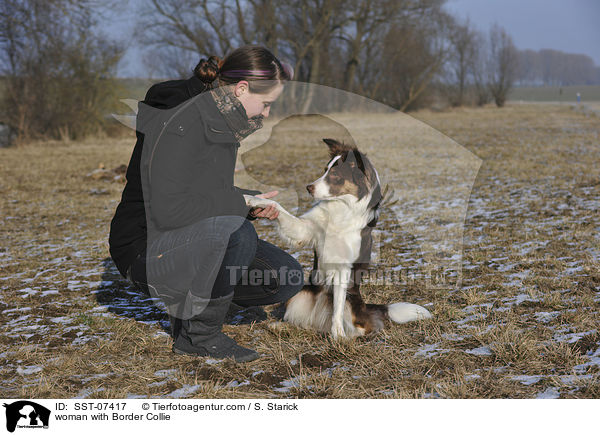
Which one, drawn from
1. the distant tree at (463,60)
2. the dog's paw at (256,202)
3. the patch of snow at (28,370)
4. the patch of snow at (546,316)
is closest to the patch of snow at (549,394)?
the patch of snow at (546,316)

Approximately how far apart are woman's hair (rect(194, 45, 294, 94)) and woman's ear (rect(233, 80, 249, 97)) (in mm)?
16

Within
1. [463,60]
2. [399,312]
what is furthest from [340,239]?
[463,60]

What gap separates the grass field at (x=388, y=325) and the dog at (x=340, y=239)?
14 cm

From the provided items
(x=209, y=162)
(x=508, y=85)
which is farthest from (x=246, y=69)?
(x=508, y=85)

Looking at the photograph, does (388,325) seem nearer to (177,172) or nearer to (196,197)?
(196,197)

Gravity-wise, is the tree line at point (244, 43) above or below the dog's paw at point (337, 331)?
above

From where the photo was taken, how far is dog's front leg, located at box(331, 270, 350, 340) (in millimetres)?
3002

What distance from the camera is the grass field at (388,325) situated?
247 cm

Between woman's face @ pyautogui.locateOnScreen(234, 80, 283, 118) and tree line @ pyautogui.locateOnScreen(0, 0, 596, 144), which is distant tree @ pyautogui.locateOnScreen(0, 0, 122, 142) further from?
woman's face @ pyautogui.locateOnScreen(234, 80, 283, 118)

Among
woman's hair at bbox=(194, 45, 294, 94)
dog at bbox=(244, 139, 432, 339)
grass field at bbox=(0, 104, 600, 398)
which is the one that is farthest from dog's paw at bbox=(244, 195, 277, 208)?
grass field at bbox=(0, 104, 600, 398)

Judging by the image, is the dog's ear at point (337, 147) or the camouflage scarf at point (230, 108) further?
the dog's ear at point (337, 147)
